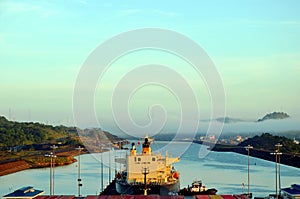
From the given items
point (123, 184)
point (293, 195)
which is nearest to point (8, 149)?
point (123, 184)

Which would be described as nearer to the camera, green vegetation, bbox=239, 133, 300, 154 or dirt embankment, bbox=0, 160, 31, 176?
dirt embankment, bbox=0, 160, 31, 176

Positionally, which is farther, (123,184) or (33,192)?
(123,184)

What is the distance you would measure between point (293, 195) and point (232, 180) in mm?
15350

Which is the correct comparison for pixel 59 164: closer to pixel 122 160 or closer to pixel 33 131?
pixel 122 160

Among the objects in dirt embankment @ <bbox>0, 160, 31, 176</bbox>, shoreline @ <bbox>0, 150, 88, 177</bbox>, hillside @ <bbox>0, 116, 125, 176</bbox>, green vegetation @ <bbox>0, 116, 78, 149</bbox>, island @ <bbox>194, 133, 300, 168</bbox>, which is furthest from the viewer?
green vegetation @ <bbox>0, 116, 78, 149</bbox>

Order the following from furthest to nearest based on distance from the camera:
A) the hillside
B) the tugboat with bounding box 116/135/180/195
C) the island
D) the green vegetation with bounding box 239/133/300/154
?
the green vegetation with bounding box 239/133/300/154 → the island → the hillside → the tugboat with bounding box 116/135/180/195

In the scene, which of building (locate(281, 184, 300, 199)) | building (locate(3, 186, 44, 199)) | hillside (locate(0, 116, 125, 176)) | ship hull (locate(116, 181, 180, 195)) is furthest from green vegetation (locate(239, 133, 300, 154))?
building (locate(3, 186, 44, 199))

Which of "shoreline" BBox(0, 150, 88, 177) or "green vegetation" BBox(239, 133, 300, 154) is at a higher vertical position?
"green vegetation" BBox(239, 133, 300, 154)

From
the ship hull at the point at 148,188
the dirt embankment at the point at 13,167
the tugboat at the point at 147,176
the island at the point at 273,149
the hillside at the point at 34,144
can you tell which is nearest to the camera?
the ship hull at the point at 148,188

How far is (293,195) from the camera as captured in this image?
12.5 meters

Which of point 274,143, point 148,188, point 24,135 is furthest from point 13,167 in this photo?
point 274,143

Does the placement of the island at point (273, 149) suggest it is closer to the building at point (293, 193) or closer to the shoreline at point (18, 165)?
the shoreline at point (18, 165)

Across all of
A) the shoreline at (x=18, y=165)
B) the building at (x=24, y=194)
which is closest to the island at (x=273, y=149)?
the shoreline at (x=18, y=165)

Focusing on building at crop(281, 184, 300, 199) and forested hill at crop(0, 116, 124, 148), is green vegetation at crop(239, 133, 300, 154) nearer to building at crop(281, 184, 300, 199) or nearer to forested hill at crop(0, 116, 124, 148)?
forested hill at crop(0, 116, 124, 148)
